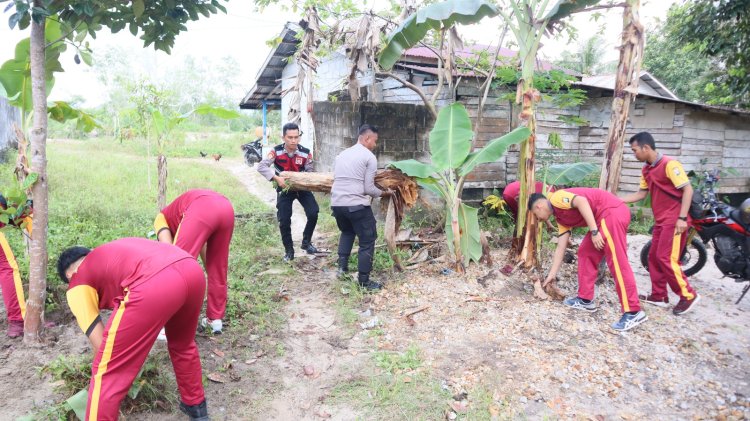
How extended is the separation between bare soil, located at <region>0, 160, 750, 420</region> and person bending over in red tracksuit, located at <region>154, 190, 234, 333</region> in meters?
0.35

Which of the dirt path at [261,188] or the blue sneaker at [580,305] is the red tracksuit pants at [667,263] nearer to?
the blue sneaker at [580,305]

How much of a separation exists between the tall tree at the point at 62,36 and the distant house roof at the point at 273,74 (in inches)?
300

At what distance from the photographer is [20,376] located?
3393 millimetres

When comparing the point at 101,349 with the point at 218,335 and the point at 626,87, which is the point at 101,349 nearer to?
the point at 218,335

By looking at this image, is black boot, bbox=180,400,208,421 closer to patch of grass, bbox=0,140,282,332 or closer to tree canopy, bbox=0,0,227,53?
patch of grass, bbox=0,140,282,332

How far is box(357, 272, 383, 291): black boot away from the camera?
509cm

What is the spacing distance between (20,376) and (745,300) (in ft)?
22.1

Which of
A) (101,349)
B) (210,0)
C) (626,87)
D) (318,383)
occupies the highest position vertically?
(210,0)

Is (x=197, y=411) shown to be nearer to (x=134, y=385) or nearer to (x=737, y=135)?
(x=134, y=385)

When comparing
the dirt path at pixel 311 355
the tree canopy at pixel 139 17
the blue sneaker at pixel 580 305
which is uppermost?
the tree canopy at pixel 139 17

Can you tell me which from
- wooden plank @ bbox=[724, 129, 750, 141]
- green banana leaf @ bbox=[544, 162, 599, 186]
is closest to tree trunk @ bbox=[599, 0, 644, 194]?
green banana leaf @ bbox=[544, 162, 599, 186]

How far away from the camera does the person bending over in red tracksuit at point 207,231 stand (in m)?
3.56

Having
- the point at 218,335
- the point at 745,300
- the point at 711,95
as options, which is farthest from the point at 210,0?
A: the point at 711,95

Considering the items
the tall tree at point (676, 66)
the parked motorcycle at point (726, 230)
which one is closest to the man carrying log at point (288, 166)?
the parked motorcycle at point (726, 230)
